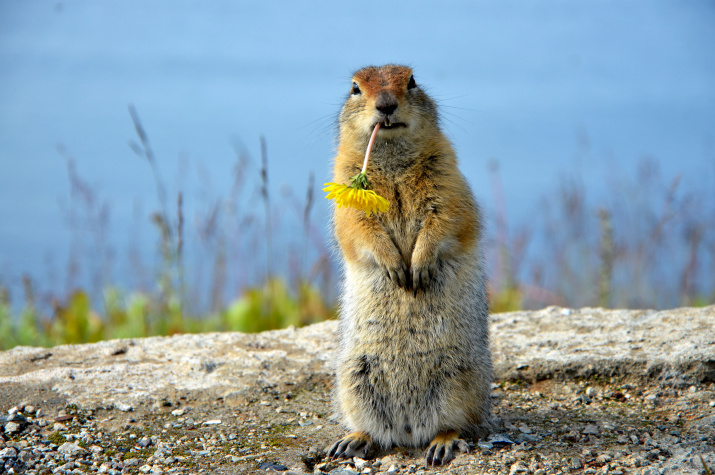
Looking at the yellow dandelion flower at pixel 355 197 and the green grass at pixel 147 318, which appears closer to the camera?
the yellow dandelion flower at pixel 355 197

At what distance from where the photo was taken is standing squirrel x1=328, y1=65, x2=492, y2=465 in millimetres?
3967

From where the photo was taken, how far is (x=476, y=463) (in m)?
3.72

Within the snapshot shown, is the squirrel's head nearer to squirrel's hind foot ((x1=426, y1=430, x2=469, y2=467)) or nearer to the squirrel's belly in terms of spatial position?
the squirrel's belly

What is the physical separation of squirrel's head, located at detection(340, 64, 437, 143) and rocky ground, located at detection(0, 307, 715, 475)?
1.88 meters

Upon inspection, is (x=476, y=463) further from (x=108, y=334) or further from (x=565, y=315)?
(x=108, y=334)

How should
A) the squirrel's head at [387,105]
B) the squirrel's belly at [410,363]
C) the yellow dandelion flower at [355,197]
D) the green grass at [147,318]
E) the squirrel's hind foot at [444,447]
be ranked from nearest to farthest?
the yellow dandelion flower at [355,197] < the squirrel's hind foot at [444,447] < the squirrel's belly at [410,363] < the squirrel's head at [387,105] < the green grass at [147,318]

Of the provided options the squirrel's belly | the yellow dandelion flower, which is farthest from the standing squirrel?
the yellow dandelion flower

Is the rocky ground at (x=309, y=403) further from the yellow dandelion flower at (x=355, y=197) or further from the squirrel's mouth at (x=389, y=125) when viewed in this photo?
the squirrel's mouth at (x=389, y=125)

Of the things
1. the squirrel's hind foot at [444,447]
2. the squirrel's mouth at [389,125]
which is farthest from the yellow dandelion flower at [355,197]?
the squirrel's hind foot at [444,447]

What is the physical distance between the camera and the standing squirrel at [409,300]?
3.97m

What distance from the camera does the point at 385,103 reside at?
13.2 ft

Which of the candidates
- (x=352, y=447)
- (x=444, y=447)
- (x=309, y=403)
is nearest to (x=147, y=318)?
(x=309, y=403)

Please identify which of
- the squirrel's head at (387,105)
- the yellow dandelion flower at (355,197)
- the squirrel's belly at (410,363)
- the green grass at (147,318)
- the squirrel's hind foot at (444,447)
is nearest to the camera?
the yellow dandelion flower at (355,197)

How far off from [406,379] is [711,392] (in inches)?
86.1
